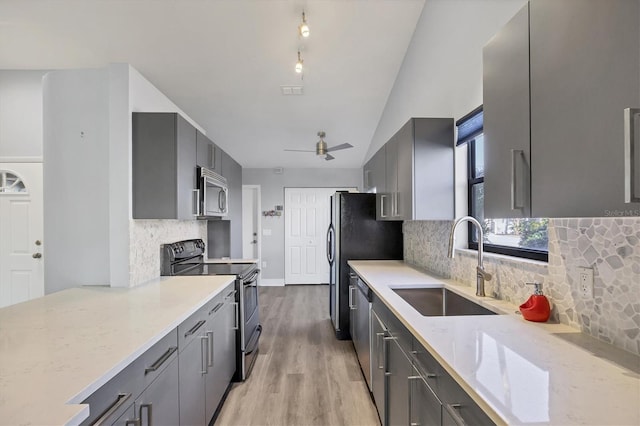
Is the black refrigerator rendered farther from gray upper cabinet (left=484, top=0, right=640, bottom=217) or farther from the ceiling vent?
gray upper cabinet (left=484, top=0, right=640, bottom=217)

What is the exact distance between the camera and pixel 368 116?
14.8ft

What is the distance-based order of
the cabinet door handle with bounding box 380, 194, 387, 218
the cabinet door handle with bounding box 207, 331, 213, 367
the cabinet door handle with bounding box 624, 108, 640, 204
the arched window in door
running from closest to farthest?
the cabinet door handle with bounding box 624, 108, 640, 204 → the cabinet door handle with bounding box 207, 331, 213, 367 → the cabinet door handle with bounding box 380, 194, 387, 218 → the arched window in door

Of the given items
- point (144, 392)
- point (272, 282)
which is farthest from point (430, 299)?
point (272, 282)

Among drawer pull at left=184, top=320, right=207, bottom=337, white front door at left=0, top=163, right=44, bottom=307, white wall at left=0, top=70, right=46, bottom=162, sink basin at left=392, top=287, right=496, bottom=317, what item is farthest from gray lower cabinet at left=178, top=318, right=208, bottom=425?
white wall at left=0, top=70, right=46, bottom=162

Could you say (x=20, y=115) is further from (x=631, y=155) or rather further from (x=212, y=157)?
(x=631, y=155)

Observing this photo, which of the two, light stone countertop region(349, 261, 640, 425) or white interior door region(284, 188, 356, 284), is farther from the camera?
white interior door region(284, 188, 356, 284)

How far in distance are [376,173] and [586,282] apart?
7.79ft

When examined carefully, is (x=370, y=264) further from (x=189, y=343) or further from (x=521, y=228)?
(x=189, y=343)

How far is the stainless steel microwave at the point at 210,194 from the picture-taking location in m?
2.78

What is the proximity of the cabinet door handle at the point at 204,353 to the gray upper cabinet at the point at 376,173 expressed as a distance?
204 centimetres

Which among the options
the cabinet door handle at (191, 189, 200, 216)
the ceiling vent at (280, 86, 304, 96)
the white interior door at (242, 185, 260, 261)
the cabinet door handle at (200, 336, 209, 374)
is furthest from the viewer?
the white interior door at (242, 185, 260, 261)

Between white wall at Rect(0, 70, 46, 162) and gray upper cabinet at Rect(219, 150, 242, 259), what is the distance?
1896 millimetres

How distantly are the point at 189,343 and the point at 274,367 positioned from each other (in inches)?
59.4

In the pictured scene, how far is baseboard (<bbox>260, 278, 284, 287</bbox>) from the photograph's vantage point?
6.53 metres
